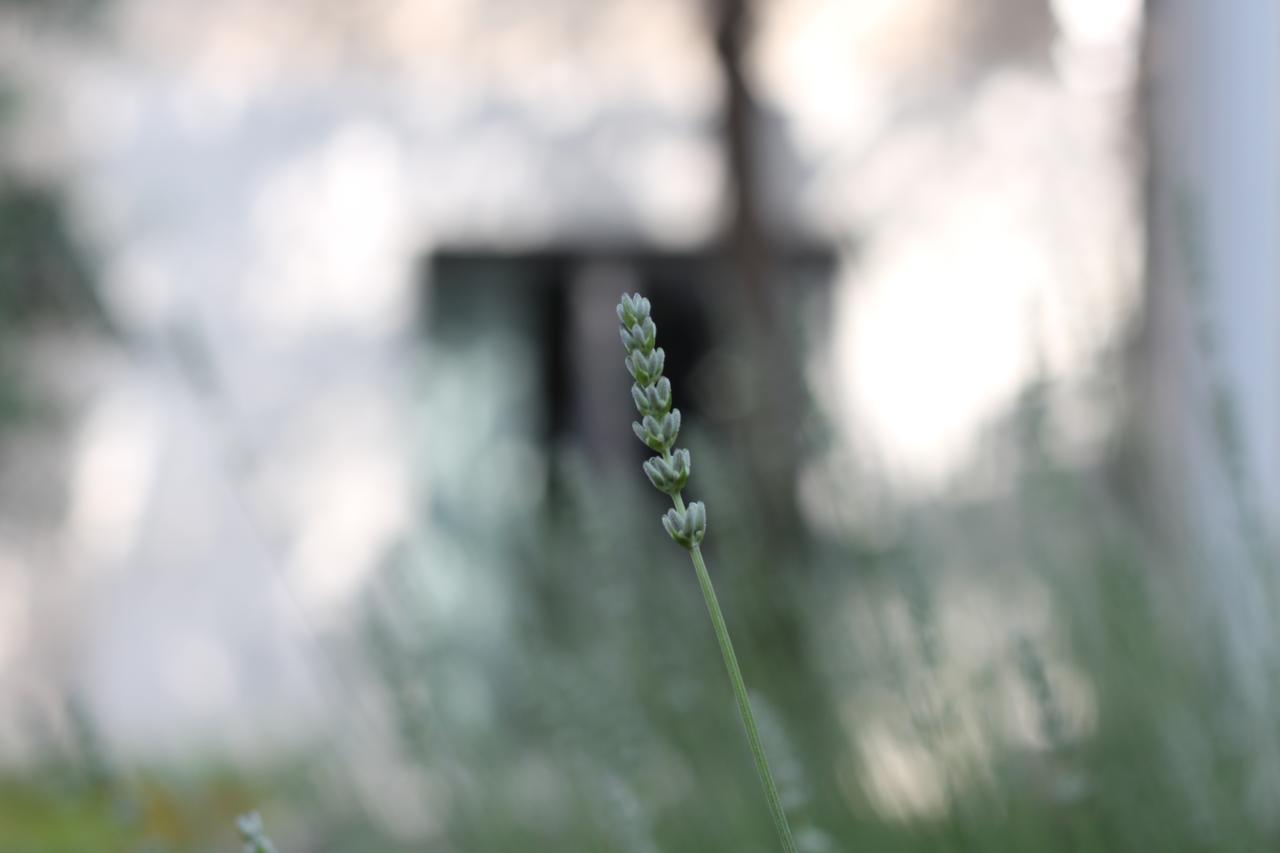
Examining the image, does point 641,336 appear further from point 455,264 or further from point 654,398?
point 455,264

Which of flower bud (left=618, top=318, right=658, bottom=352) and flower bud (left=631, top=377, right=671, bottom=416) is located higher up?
flower bud (left=618, top=318, right=658, bottom=352)

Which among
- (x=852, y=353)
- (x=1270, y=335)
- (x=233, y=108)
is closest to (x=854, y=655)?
(x=1270, y=335)

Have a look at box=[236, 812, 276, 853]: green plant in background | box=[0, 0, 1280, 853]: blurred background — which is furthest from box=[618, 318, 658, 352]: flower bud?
box=[0, 0, 1280, 853]: blurred background

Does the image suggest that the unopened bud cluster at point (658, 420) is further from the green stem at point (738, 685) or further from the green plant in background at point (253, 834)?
the green plant in background at point (253, 834)

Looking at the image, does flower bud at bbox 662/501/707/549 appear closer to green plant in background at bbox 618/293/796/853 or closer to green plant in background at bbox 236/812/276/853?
green plant in background at bbox 618/293/796/853

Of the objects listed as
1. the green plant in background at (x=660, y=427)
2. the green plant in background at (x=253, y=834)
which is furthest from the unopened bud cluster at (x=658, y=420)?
the green plant in background at (x=253, y=834)

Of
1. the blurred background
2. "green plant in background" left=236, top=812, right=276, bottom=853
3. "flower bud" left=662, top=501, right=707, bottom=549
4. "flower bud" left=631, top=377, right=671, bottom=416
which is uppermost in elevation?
the blurred background

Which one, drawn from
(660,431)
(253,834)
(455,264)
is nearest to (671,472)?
(660,431)

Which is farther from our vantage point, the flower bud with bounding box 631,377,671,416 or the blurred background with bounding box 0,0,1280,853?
the blurred background with bounding box 0,0,1280,853

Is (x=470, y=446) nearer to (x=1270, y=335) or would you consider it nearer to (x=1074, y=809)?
(x=1270, y=335)
